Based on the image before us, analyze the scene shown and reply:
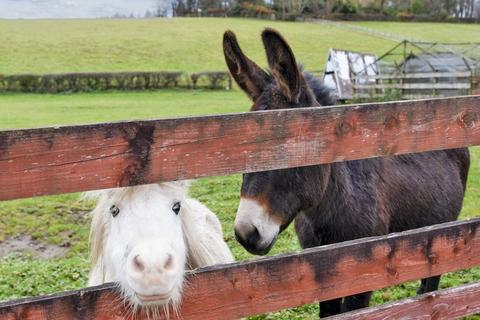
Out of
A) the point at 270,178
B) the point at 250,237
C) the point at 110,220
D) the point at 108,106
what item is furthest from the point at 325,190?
the point at 108,106

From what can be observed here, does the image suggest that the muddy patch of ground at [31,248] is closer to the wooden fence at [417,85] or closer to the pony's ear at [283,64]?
the pony's ear at [283,64]

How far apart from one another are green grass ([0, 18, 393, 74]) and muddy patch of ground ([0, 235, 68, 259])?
1227 inches

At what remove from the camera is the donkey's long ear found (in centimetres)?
277

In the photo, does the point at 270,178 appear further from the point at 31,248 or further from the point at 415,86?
the point at 415,86

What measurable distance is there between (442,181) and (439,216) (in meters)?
0.28

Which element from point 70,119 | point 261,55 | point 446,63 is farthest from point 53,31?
point 446,63

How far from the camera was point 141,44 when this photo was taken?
48.1 m

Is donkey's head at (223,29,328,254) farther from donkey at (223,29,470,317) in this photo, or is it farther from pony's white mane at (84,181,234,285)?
pony's white mane at (84,181,234,285)

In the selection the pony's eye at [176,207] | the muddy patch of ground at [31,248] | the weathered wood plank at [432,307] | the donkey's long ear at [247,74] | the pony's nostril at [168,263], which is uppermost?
the donkey's long ear at [247,74]

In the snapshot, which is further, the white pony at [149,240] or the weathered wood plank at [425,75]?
the weathered wood plank at [425,75]

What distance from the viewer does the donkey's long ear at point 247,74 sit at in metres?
2.77

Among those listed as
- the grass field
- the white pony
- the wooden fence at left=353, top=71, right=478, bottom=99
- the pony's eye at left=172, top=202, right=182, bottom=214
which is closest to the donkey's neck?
the white pony

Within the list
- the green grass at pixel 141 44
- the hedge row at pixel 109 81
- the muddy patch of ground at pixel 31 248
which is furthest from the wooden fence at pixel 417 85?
the muddy patch of ground at pixel 31 248

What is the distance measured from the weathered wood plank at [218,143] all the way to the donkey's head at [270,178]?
337 mm
